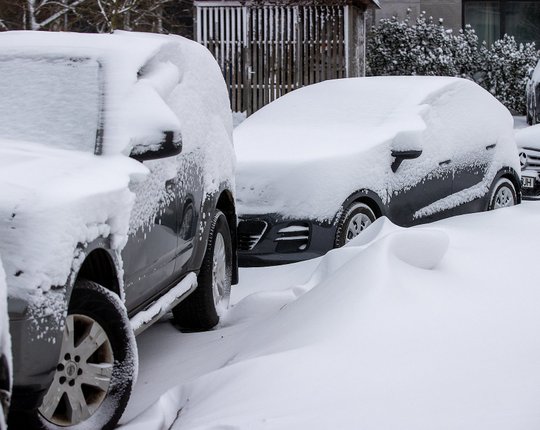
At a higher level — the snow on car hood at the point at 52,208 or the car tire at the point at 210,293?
the snow on car hood at the point at 52,208

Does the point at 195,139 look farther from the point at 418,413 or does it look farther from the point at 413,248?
the point at 418,413

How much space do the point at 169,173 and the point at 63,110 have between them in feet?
2.10

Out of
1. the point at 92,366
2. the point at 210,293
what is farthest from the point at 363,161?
the point at 92,366

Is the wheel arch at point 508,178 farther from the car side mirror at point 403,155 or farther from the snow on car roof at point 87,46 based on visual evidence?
the snow on car roof at point 87,46

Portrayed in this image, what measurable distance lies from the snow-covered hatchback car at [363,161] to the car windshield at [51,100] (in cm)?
294

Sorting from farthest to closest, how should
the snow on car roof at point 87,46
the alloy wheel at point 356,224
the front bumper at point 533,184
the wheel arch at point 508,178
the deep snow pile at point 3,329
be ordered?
the front bumper at point 533,184, the wheel arch at point 508,178, the alloy wheel at point 356,224, the snow on car roof at point 87,46, the deep snow pile at point 3,329

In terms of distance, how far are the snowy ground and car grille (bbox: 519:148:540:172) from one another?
590 centimetres

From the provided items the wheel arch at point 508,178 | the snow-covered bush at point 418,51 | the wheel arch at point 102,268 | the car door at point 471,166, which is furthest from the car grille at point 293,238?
the snow-covered bush at point 418,51

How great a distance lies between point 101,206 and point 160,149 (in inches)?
26.3

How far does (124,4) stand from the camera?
17797mm

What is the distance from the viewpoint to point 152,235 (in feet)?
18.1

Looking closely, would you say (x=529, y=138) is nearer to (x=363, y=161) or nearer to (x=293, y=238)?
(x=363, y=161)

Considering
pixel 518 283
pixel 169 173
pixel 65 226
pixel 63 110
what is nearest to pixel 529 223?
pixel 518 283

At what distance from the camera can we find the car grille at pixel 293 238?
8.31 metres
